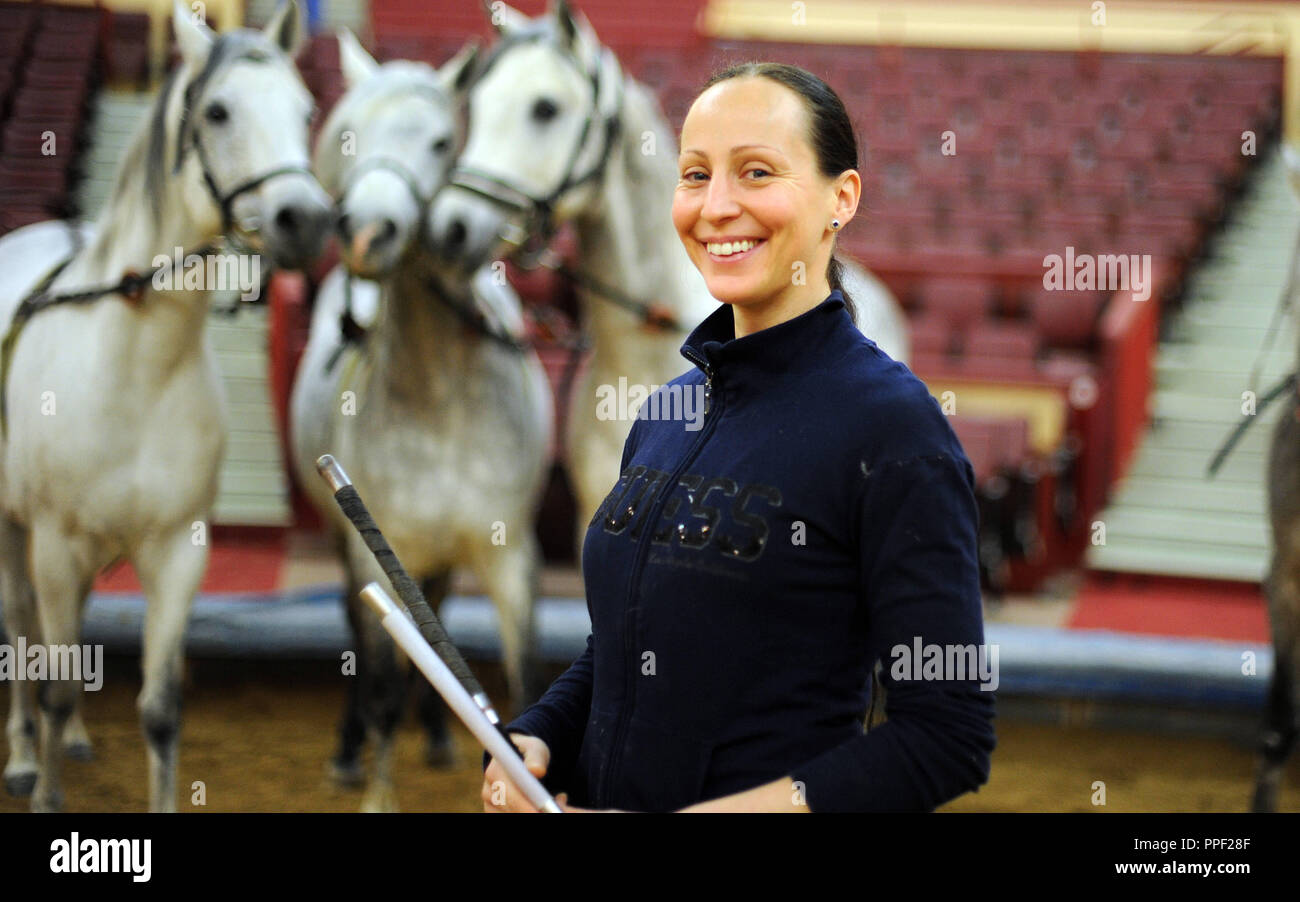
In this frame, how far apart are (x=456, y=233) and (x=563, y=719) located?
6.66 ft

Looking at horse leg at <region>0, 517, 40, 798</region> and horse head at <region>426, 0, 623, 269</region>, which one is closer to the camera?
horse head at <region>426, 0, 623, 269</region>

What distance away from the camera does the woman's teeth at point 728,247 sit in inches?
48.6

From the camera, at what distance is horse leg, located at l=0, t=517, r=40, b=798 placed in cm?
365

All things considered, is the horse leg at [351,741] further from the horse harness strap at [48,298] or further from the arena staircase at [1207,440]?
the arena staircase at [1207,440]

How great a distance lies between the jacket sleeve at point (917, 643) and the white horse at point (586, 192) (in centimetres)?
228

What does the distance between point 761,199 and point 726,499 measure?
0.93 feet

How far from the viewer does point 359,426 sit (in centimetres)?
349

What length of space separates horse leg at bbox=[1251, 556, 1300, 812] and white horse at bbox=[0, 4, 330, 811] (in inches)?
98.4

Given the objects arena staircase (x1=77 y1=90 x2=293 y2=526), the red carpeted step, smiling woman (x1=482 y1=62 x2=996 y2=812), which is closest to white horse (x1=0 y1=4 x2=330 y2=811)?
smiling woman (x1=482 y1=62 x2=996 y2=812)

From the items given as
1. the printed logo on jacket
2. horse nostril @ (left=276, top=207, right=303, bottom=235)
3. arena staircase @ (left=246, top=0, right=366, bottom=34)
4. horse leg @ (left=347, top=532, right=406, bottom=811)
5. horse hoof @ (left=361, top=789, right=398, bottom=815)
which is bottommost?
Result: horse hoof @ (left=361, top=789, right=398, bottom=815)

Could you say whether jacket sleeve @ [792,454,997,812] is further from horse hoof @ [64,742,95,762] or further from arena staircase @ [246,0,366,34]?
arena staircase @ [246,0,366,34]

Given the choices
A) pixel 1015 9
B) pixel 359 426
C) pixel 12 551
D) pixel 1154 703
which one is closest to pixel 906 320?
pixel 1154 703

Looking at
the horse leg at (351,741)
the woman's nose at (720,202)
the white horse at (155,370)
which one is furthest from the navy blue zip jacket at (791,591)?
the horse leg at (351,741)

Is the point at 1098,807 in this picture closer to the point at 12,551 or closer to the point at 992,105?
the point at 12,551
